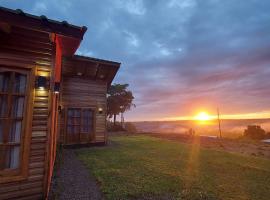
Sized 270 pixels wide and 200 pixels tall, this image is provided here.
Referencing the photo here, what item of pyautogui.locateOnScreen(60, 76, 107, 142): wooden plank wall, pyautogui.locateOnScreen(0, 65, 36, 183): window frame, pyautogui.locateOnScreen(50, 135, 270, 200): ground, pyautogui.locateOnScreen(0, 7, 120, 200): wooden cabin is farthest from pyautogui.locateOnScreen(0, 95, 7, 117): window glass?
pyautogui.locateOnScreen(60, 76, 107, 142): wooden plank wall

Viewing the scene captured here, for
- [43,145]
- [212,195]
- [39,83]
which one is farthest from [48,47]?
[212,195]

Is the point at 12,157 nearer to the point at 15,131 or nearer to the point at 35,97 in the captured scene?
the point at 15,131

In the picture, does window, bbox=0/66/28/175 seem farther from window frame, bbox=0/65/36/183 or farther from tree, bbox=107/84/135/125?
tree, bbox=107/84/135/125

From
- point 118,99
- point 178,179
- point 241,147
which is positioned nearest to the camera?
point 178,179

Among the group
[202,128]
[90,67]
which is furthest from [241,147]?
[202,128]

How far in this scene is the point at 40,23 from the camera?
399 centimetres

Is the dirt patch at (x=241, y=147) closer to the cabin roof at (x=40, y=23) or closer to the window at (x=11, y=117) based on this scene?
the cabin roof at (x=40, y=23)

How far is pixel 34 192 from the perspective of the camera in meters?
4.11

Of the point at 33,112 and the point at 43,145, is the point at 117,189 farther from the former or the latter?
the point at 33,112

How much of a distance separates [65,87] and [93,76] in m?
1.98

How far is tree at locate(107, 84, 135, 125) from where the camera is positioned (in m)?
34.0

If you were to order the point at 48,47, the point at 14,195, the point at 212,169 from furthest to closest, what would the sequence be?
the point at 212,169, the point at 48,47, the point at 14,195

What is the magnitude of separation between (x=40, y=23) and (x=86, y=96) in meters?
8.89

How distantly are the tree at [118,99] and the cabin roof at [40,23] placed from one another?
29870 millimetres
